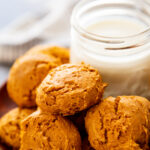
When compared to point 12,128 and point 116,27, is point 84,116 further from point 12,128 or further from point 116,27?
point 116,27

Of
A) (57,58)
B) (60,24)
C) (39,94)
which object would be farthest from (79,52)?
(60,24)

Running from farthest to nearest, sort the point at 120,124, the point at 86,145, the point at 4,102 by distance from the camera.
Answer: the point at 4,102, the point at 86,145, the point at 120,124

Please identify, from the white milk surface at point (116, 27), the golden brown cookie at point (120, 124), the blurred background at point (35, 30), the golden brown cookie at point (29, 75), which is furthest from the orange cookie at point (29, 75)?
the blurred background at point (35, 30)

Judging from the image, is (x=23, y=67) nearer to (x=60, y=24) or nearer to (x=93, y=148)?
(x=93, y=148)

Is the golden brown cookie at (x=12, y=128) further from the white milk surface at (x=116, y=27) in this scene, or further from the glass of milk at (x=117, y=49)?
the white milk surface at (x=116, y=27)

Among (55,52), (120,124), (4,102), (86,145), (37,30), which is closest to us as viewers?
(120,124)

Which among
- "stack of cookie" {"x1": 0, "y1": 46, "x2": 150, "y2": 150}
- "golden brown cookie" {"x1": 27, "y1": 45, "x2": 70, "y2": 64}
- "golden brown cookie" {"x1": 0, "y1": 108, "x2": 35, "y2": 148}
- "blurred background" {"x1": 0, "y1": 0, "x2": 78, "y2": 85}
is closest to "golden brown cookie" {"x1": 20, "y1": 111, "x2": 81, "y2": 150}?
"stack of cookie" {"x1": 0, "y1": 46, "x2": 150, "y2": 150}

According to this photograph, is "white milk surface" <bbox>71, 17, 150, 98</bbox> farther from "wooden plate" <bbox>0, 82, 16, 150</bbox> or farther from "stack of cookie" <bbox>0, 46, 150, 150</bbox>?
"wooden plate" <bbox>0, 82, 16, 150</bbox>

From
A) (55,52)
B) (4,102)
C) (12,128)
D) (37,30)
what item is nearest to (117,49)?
(55,52)
